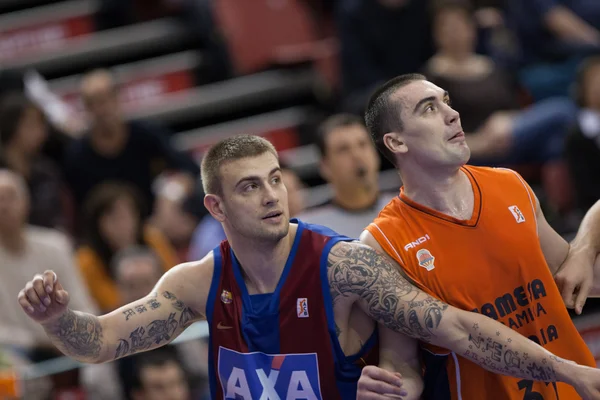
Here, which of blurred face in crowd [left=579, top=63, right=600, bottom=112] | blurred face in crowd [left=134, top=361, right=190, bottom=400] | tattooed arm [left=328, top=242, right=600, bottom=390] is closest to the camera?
tattooed arm [left=328, top=242, right=600, bottom=390]

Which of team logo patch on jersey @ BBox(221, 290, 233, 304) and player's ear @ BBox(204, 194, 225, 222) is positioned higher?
player's ear @ BBox(204, 194, 225, 222)

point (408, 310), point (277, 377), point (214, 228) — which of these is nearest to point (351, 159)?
Result: point (214, 228)

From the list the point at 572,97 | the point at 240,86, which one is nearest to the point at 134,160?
the point at 240,86

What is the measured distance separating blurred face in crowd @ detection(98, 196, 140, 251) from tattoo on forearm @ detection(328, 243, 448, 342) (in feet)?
11.1

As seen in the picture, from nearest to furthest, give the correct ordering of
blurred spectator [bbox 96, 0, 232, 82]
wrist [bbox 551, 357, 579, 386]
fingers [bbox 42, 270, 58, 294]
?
wrist [bbox 551, 357, 579, 386], fingers [bbox 42, 270, 58, 294], blurred spectator [bbox 96, 0, 232, 82]

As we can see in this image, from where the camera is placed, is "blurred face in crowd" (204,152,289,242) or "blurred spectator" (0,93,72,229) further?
"blurred spectator" (0,93,72,229)

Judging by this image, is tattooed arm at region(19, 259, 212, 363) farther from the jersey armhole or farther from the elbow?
the elbow

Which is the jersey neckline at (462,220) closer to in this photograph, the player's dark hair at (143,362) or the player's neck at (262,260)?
the player's neck at (262,260)

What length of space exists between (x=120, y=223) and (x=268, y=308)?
326 centimetres

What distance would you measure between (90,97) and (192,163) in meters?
0.99

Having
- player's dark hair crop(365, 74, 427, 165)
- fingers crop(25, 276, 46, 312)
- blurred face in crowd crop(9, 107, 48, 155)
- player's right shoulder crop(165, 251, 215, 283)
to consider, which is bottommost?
player's right shoulder crop(165, 251, 215, 283)

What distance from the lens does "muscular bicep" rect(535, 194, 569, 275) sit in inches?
176

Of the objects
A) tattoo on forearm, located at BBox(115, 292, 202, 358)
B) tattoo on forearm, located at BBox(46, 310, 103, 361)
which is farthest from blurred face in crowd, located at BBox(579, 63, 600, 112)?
tattoo on forearm, located at BBox(46, 310, 103, 361)

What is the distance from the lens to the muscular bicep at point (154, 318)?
445 cm
